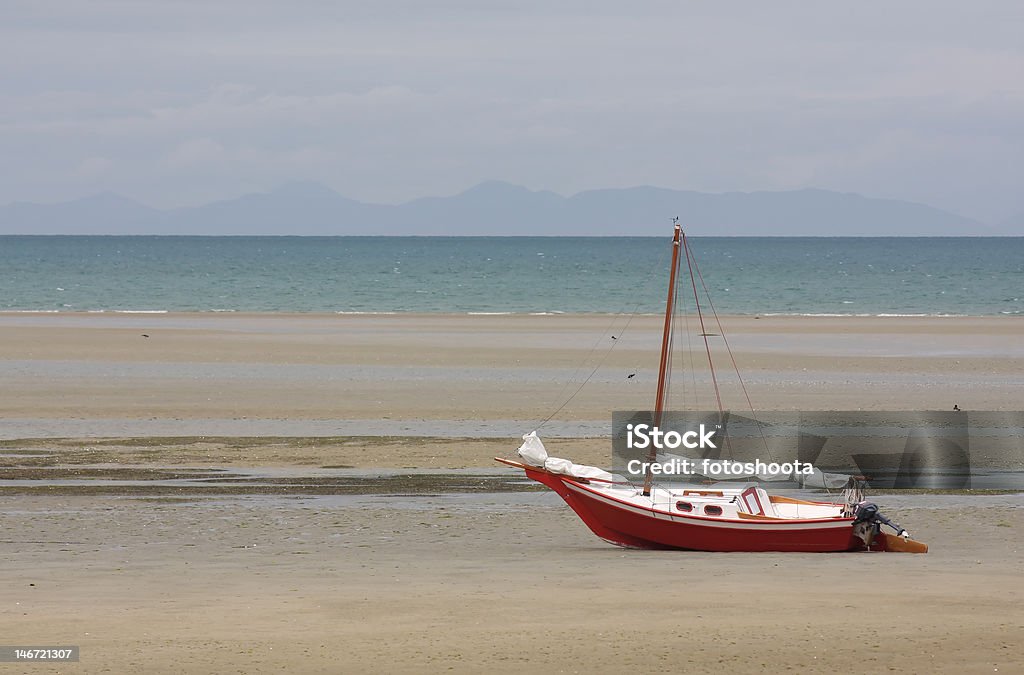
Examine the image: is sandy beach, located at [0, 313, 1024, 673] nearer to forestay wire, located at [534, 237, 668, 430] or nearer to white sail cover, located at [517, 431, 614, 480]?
forestay wire, located at [534, 237, 668, 430]

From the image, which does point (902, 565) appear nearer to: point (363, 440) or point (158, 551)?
point (158, 551)

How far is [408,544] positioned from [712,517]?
394 centimetres

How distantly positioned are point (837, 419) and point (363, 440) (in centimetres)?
1065

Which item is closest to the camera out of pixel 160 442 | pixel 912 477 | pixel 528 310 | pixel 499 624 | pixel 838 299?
pixel 499 624

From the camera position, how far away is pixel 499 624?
491 inches

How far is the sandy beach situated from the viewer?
11711mm

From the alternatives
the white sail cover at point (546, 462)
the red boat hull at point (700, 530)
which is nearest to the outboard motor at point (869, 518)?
the red boat hull at point (700, 530)

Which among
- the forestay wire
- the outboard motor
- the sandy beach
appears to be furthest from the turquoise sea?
the outboard motor

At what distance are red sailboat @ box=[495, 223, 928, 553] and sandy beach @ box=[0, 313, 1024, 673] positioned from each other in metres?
0.36

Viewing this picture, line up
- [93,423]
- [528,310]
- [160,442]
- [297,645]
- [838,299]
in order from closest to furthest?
[297,645] < [160,442] < [93,423] < [528,310] < [838,299]

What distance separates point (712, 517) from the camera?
16750 millimetres

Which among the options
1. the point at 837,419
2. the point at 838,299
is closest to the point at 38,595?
the point at 837,419

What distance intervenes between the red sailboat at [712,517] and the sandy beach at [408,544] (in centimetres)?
36

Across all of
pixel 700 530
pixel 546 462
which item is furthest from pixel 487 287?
pixel 700 530
